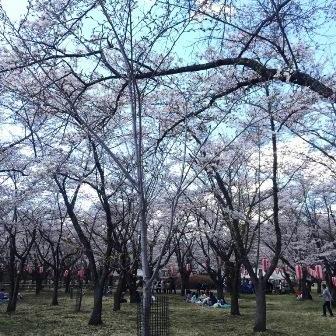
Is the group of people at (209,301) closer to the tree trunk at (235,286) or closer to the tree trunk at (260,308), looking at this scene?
the tree trunk at (235,286)

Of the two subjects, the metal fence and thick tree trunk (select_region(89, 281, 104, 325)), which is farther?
thick tree trunk (select_region(89, 281, 104, 325))

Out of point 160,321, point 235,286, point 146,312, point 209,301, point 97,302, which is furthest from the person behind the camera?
point 209,301

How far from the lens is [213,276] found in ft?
97.0

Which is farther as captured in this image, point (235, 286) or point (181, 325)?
point (235, 286)

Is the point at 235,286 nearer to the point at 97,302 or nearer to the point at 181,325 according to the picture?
the point at 181,325

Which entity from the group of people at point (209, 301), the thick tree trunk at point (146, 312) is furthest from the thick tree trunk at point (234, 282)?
the thick tree trunk at point (146, 312)

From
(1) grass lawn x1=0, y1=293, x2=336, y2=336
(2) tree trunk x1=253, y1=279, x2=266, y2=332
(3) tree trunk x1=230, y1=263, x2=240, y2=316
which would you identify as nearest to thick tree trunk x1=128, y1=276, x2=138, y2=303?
(1) grass lawn x1=0, y1=293, x2=336, y2=336

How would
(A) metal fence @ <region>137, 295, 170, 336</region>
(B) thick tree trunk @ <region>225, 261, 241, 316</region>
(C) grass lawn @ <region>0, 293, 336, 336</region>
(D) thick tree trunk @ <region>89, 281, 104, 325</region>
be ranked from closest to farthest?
(A) metal fence @ <region>137, 295, 170, 336</region>
(C) grass lawn @ <region>0, 293, 336, 336</region>
(D) thick tree trunk @ <region>89, 281, 104, 325</region>
(B) thick tree trunk @ <region>225, 261, 241, 316</region>

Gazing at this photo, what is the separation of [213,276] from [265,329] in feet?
46.8

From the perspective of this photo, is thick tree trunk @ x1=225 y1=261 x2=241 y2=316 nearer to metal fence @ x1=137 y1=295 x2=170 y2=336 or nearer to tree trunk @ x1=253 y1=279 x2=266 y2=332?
tree trunk @ x1=253 y1=279 x2=266 y2=332

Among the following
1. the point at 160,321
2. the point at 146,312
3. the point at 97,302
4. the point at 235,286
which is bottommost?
the point at 160,321

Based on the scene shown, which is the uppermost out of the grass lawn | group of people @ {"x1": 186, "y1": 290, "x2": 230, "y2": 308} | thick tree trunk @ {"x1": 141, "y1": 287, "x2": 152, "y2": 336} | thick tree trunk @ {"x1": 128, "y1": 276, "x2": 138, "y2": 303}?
thick tree trunk @ {"x1": 128, "y1": 276, "x2": 138, "y2": 303}

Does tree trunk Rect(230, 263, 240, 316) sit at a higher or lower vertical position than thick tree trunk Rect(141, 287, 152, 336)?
higher

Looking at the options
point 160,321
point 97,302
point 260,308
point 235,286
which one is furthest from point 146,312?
point 235,286
